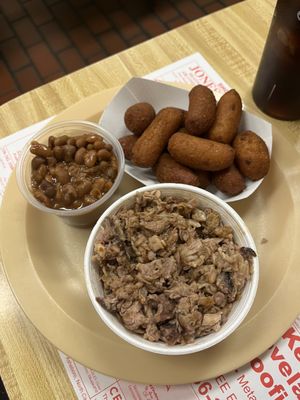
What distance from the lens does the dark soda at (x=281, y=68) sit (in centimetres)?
102

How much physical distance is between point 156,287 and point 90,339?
228 millimetres

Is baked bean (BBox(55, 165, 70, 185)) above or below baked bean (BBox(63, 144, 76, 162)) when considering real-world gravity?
below

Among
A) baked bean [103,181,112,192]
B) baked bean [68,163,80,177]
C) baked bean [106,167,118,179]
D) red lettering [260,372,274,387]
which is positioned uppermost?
baked bean [106,167,118,179]

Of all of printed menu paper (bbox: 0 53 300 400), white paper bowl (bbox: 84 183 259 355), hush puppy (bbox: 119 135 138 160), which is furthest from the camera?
hush puppy (bbox: 119 135 138 160)

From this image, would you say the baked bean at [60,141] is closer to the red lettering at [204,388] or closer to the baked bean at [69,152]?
the baked bean at [69,152]

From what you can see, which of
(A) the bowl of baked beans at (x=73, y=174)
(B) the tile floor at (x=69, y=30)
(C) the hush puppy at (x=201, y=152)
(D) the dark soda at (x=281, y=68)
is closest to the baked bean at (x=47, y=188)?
(A) the bowl of baked beans at (x=73, y=174)

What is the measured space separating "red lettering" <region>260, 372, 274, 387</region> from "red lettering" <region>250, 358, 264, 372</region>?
0.6 inches

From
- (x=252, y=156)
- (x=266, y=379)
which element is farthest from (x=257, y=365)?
(x=252, y=156)

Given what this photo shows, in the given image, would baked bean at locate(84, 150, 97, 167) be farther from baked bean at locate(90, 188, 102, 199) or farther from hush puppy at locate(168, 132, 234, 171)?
hush puppy at locate(168, 132, 234, 171)

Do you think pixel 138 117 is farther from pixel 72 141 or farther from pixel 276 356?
pixel 276 356

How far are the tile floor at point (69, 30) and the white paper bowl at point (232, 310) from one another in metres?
1.51

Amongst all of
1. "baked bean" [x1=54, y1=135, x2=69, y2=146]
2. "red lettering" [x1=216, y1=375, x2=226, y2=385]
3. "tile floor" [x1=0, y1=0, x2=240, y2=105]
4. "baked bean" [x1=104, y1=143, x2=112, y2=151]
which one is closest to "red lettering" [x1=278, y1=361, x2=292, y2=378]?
"red lettering" [x1=216, y1=375, x2=226, y2=385]

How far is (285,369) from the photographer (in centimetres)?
97

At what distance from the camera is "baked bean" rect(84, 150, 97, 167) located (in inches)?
43.0
